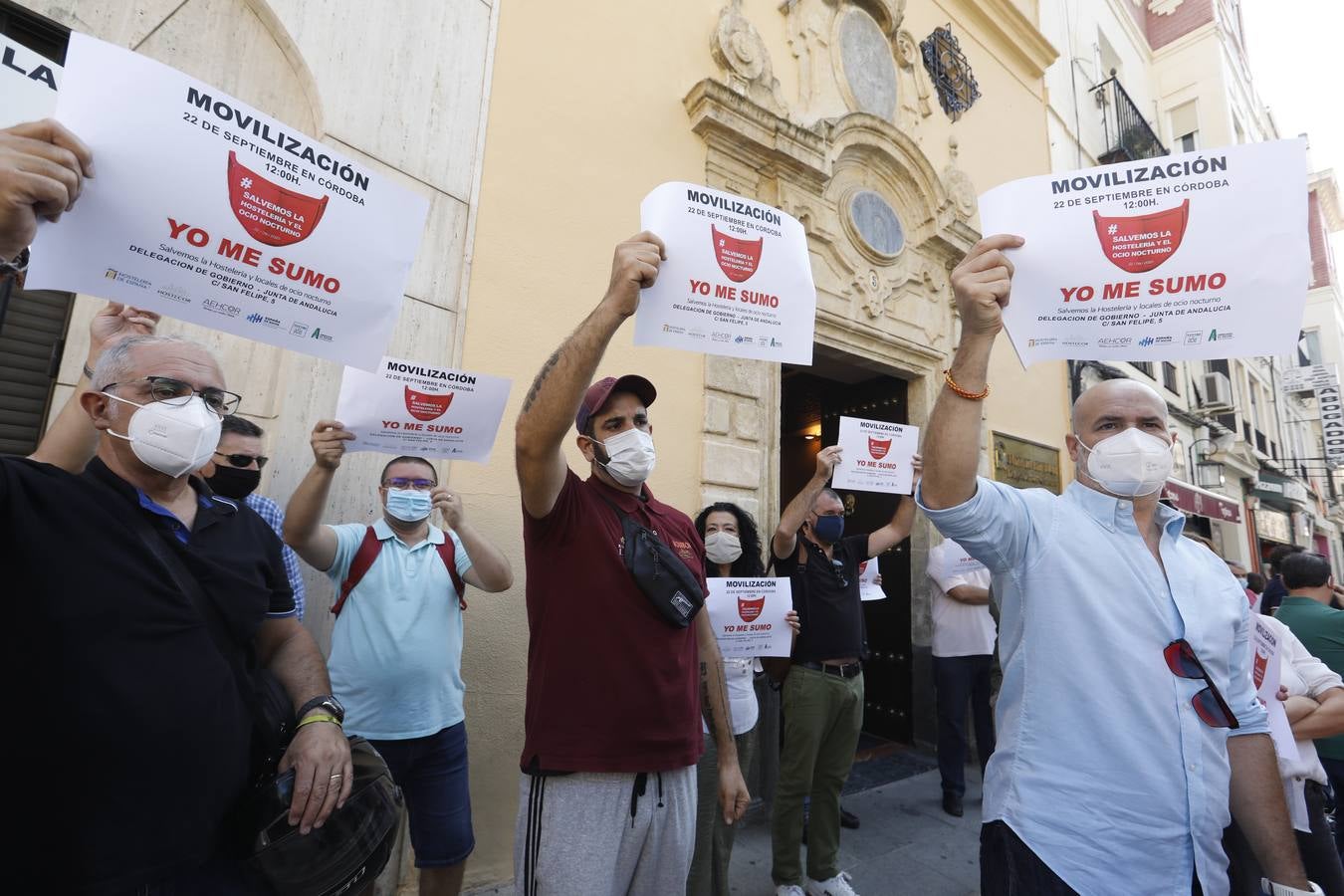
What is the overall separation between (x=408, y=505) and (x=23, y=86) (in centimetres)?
177

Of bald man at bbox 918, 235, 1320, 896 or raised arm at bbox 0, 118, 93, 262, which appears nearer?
raised arm at bbox 0, 118, 93, 262

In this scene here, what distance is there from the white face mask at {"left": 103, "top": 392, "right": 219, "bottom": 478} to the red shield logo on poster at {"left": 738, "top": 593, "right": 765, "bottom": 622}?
7.81 feet

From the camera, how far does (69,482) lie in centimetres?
131

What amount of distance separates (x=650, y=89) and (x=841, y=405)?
4014mm

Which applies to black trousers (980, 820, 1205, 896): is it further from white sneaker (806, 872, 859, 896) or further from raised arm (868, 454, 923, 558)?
raised arm (868, 454, 923, 558)

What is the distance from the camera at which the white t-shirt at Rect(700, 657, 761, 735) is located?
3.14m

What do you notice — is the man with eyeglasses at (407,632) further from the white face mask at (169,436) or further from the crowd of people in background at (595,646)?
the white face mask at (169,436)

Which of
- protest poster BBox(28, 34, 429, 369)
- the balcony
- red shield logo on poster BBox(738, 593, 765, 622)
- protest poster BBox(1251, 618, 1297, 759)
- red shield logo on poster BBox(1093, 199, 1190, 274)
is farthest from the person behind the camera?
the balcony

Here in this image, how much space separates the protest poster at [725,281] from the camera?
6.55 feet

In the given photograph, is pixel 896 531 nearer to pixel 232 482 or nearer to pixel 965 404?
pixel 965 404

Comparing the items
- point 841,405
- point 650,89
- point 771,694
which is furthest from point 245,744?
point 841,405

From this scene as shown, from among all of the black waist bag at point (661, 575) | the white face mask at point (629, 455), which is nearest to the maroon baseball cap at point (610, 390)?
the white face mask at point (629, 455)

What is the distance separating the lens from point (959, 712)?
188 inches

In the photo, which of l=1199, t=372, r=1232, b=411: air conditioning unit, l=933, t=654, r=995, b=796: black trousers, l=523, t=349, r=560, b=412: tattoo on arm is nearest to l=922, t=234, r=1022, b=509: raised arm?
l=523, t=349, r=560, b=412: tattoo on arm
